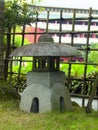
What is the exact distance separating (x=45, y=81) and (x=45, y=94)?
222 mm

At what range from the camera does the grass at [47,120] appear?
16.3 ft

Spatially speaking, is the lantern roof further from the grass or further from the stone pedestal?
the grass

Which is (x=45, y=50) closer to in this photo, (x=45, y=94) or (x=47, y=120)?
(x=45, y=94)

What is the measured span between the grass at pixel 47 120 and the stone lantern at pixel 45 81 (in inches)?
8.3

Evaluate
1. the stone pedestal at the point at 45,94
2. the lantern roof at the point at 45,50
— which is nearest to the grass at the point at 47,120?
the stone pedestal at the point at 45,94

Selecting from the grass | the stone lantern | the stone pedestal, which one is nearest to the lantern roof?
the stone lantern

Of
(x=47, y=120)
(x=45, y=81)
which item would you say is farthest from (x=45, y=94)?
(x=47, y=120)

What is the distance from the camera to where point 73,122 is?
5.14m

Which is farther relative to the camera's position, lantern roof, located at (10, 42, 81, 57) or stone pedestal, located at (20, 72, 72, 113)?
stone pedestal, located at (20, 72, 72, 113)

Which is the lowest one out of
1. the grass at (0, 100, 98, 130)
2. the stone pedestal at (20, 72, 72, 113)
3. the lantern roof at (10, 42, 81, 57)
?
the grass at (0, 100, 98, 130)

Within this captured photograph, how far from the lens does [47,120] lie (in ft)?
17.3

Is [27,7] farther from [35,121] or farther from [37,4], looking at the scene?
[35,121]

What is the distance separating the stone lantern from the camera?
224 inches

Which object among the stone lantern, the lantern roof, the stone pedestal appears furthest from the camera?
the stone pedestal
